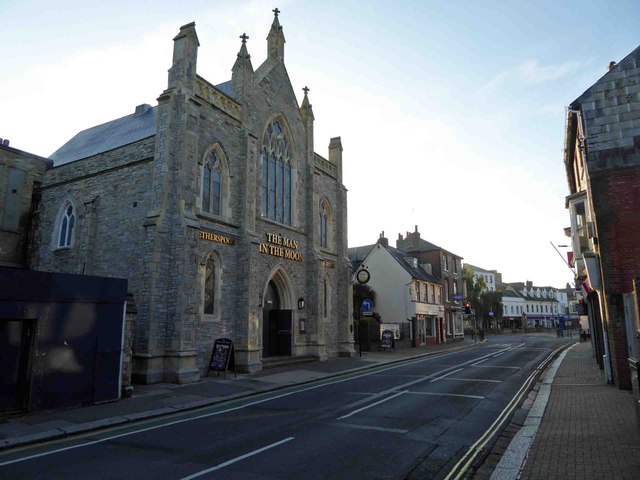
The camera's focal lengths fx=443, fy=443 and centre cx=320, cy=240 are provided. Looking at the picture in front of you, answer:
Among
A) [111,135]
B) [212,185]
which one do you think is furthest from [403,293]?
[111,135]

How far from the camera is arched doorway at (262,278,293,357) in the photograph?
77.9ft

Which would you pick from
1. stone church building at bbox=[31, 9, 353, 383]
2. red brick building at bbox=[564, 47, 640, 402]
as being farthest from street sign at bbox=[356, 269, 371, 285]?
red brick building at bbox=[564, 47, 640, 402]

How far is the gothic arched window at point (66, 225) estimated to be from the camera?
71.1 ft

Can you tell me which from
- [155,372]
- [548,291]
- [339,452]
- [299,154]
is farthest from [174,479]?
[548,291]

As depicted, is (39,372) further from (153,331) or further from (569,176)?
(569,176)

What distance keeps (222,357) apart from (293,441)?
995 centimetres

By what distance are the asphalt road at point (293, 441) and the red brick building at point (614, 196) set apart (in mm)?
4086

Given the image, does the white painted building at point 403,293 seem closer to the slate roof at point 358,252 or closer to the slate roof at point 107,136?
the slate roof at point 358,252

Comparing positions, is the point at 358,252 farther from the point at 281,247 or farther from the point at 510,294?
the point at 510,294

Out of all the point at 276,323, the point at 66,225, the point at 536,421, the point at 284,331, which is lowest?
the point at 536,421

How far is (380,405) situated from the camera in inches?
467

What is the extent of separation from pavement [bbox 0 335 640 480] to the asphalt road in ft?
2.19

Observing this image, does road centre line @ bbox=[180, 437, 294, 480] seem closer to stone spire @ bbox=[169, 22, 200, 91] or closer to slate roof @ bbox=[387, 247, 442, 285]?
stone spire @ bbox=[169, 22, 200, 91]

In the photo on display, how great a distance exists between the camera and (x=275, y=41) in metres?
26.2
